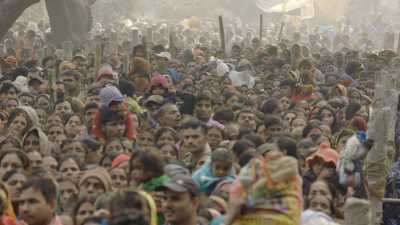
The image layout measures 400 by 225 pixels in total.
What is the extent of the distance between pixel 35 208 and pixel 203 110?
4714mm

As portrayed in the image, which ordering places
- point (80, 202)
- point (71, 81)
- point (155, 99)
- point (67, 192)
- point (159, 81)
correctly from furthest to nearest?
point (71, 81), point (159, 81), point (155, 99), point (67, 192), point (80, 202)

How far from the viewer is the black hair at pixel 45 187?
5590 mm

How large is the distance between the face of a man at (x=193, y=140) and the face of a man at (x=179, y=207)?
2724mm

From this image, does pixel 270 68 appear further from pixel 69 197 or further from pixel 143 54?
pixel 69 197

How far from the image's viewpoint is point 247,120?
9.60 m

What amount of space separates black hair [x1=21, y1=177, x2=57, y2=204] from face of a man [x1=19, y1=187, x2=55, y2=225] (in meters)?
0.02

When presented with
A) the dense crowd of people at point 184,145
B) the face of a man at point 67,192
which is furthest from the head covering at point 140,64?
the face of a man at point 67,192

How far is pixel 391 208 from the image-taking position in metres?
7.13

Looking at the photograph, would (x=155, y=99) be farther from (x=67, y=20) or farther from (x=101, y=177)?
(x=67, y=20)

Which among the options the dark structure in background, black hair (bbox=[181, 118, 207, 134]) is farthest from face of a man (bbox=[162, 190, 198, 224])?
the dark structure in background

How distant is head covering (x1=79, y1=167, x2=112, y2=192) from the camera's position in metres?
6.56

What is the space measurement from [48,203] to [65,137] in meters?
3.35

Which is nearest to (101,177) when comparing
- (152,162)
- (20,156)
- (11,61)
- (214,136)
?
(20,156)

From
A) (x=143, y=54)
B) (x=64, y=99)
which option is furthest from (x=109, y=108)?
(x=143, y=54)
